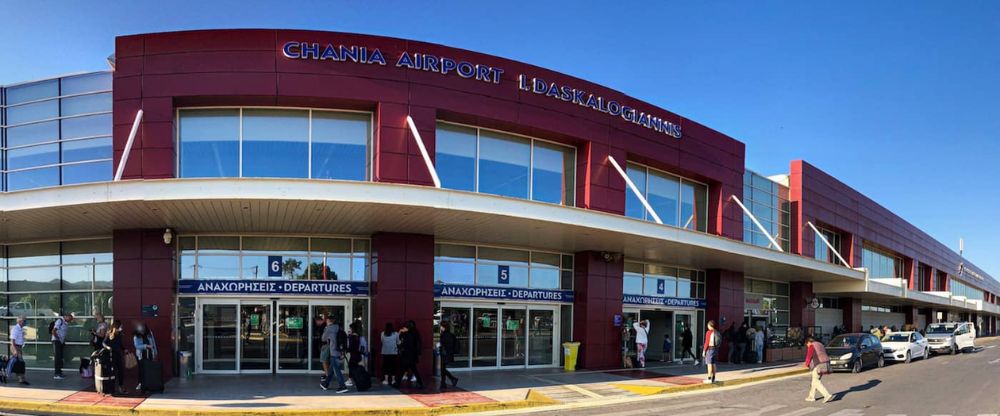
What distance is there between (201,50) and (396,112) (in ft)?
15.5

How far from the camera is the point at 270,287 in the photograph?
1681 centimetres

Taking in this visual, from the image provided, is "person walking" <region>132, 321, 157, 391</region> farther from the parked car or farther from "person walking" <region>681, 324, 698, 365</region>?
the parked car

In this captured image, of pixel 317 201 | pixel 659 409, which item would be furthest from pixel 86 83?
pixel 659 409

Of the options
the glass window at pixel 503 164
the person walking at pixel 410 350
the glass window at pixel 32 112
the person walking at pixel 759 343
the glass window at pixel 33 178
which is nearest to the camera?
the person walking at pixel 410 350

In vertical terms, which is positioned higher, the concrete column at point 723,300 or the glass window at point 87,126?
the glass window at point 87,126

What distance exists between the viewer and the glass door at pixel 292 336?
17.2 metres

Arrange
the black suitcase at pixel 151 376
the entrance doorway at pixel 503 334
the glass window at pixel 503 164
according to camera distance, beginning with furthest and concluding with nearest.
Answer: the entrance doorway at pixel 503 334 → the glass window at pixel 503 164 → the black suitcase at pixel 151 376

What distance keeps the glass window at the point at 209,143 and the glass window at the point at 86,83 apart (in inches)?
80.3

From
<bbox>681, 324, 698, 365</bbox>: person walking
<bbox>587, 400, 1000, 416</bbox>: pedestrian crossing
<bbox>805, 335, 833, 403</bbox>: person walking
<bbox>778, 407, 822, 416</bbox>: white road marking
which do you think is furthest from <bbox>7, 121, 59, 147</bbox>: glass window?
<bbox>681, 324, 698, 365</bbox>: person walking

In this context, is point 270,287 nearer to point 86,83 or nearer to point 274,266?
point 274,266

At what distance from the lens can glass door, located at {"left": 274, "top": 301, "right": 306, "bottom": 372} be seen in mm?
17188

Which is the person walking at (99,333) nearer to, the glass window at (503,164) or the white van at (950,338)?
the glass window at (503,164)

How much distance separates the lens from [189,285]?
1667 cm

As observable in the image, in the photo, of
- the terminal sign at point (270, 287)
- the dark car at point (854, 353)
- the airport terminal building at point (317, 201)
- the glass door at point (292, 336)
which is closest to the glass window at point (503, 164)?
the airport terminal building at point (317, 201)
